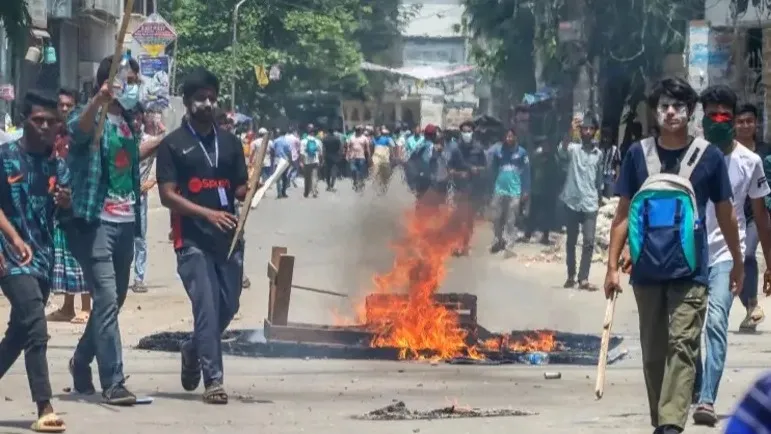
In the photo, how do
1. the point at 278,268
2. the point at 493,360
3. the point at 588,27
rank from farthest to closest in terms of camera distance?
1. the point at 588,27
2. the point at 278,268
3. the point at 493,360

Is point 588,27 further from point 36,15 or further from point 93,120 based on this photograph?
point 93,120

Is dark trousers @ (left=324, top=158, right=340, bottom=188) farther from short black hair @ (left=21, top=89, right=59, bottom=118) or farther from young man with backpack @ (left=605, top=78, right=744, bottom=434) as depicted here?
young man with backpack @ (left=605, top=78, right=744, bottom=434)

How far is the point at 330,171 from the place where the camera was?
145ft

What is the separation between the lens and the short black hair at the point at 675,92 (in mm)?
7410

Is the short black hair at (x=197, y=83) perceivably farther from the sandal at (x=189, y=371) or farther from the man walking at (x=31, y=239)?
the sandal at (x=189, y=371)

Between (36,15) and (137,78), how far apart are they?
2437 centimetres

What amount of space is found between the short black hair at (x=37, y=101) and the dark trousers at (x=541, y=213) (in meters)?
15.9

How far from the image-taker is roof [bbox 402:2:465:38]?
4922 cm

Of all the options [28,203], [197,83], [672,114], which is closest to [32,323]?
A: [28,203]

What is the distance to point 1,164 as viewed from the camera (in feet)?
25.3

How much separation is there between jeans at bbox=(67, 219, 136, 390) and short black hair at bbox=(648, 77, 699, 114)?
2.99m

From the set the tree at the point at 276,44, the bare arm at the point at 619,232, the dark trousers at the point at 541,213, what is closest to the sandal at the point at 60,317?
the bare arm at the point at 619,232

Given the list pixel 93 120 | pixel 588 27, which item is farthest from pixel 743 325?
pixel 588 27

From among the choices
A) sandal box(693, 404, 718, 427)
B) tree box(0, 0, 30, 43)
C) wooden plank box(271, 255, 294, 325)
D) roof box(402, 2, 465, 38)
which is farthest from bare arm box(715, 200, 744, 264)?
roof box(402, 2, 465, 38)
